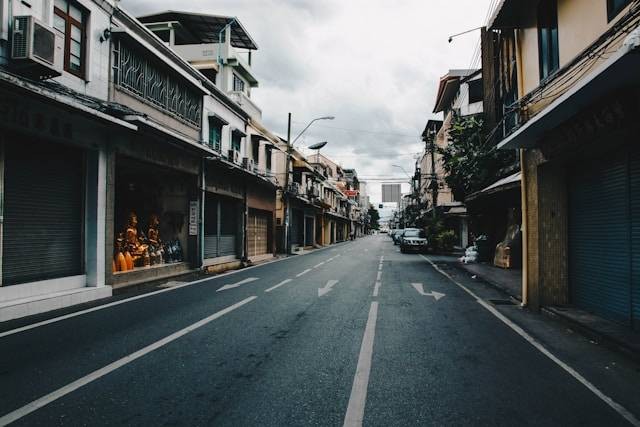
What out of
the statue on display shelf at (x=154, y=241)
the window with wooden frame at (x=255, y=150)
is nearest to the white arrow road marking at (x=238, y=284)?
the statue on display shelf at (x=154, y=241)

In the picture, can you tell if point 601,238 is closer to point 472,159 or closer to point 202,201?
point 472,159

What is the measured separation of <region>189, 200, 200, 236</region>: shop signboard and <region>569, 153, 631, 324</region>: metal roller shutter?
522 inches

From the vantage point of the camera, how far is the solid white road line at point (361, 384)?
3693 millimetres

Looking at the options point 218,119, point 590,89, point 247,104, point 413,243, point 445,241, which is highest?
point 247,104

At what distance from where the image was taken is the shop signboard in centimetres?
1683

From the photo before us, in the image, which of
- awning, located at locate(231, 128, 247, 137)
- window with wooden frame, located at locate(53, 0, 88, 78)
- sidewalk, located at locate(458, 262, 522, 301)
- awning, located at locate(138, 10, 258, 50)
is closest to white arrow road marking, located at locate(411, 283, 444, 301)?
sidewalk, located at locate(458, 262, 522, 301)

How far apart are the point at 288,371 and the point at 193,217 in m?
13.1

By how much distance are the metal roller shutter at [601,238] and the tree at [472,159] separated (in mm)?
10793

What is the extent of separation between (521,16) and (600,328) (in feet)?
25.8

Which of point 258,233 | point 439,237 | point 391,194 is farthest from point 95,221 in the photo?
point 391,194

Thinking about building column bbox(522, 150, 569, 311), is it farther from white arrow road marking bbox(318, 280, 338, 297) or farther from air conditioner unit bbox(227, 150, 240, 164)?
air conditioner unit bbox(227, 150, 240, 164)

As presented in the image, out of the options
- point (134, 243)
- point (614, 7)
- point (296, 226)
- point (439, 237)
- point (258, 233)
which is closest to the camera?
point (614, 7)

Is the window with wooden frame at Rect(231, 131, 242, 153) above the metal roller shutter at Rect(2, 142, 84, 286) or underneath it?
above

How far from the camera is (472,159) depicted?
2012cm
